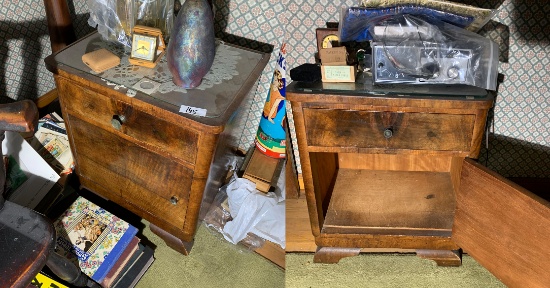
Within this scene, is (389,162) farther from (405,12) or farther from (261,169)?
(405,12)

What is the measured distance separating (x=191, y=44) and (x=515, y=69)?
38.2 inches

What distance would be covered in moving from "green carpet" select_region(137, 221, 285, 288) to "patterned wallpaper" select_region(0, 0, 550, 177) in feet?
1.48

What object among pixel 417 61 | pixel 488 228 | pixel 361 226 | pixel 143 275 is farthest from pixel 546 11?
pixel 143 275

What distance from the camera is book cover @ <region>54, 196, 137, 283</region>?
165cm

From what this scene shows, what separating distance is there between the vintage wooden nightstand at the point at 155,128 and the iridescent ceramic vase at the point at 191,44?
0.05 meters

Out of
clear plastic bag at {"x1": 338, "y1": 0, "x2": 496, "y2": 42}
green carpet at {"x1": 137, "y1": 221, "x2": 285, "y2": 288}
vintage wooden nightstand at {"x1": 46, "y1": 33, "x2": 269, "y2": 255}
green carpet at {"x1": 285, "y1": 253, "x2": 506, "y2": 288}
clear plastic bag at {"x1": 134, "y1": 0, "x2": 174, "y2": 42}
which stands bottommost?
green carpet at {"x1": 137, "y1": 221, "x2": 285, "y2": 288}

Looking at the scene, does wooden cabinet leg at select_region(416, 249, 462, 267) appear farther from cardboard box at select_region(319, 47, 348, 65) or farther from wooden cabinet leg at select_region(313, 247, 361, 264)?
cardboard box at select_region(319, 47, 348, 65)

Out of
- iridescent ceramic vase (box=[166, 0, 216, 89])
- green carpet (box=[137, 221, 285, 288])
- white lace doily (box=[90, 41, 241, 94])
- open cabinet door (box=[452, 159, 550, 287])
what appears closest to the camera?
open cabinet door (box=[452, 159, 550, 287])

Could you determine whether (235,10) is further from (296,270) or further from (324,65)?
(296,270)

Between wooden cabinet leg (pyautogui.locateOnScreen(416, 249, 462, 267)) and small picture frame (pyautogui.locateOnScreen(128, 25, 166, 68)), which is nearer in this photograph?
small picture frame (pyautogui.locateOnScreen(128, 25, 166, 68))

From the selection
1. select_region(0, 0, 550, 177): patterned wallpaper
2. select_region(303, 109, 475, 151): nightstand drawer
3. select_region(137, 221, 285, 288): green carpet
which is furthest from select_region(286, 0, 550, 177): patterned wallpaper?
select_region(137, 221, 285, 288): green carpet

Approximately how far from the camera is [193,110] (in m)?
1.43

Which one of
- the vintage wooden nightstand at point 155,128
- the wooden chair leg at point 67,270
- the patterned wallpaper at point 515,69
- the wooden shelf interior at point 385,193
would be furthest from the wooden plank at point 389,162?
the wooden chair leg at point 67,270

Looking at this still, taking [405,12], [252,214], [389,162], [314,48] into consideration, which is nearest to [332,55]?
[405,12]
